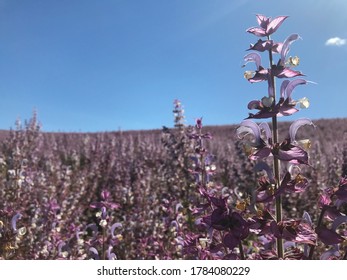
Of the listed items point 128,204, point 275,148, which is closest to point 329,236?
point 275,148

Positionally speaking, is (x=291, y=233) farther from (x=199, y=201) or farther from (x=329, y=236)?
(x=199, y=201)

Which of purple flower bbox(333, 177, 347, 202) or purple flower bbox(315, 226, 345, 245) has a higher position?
purple flower bbox(333, 177, 347, 202)

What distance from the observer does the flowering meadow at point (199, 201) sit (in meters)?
1.68

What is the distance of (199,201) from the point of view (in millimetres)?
4574

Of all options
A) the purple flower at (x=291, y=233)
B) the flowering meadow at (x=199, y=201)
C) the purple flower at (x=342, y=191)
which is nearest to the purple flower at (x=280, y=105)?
the flowering meadow at (x=199, y=201)

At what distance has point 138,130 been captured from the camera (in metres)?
29.0

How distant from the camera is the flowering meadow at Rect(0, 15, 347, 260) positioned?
1.68 m

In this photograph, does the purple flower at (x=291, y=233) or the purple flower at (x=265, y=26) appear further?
the purple flower at (x=265, y=26)

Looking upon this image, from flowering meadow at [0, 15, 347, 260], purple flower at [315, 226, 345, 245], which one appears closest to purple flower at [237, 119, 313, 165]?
flowering meadow at [0, 15, 347, 260]

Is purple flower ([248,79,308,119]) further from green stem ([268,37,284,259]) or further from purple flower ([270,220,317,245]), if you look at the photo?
purple flower ([270,220,317,245])

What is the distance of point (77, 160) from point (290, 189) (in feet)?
44.5

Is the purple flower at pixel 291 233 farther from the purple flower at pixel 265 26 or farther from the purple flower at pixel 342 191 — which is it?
the purple flower at pixel 265 26

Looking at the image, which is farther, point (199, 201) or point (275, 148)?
point (199, 201)
